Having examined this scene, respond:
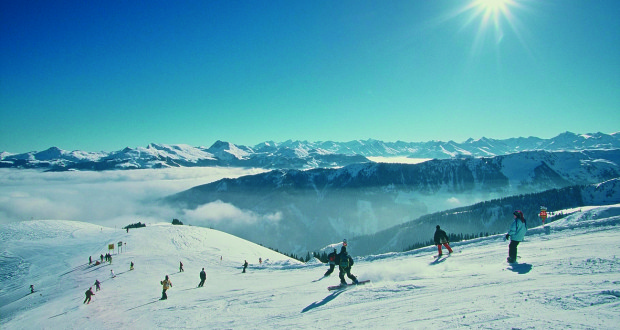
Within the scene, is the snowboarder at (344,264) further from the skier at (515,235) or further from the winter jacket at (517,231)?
the winter jacket at (517,231)

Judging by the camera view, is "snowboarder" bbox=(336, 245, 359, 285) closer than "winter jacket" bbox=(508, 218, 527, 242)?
No

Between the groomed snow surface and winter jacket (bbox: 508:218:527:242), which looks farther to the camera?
winter jacket (bbox: 508:218:527:242)

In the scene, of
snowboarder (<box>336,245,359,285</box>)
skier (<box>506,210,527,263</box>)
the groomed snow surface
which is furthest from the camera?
snowboarder (<box>336,245,359,285</box>)

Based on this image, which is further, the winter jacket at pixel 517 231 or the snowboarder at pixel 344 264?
the snowboarder at pixel 344 264

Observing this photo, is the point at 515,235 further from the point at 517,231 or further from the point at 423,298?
the point at 423,298

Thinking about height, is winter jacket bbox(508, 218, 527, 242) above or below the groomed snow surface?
above

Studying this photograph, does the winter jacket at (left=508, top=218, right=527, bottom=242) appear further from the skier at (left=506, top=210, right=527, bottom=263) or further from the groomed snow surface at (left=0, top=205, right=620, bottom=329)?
the groomed snow surface at (left=0, top=205, right=620, bottom=329)

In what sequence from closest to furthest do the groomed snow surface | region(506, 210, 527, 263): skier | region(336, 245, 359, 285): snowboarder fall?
the groomed snow surface < region(506, 210, 527, 263): skier < region(336, 245, 359, 285): snowboarder

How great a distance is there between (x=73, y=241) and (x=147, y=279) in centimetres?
4193

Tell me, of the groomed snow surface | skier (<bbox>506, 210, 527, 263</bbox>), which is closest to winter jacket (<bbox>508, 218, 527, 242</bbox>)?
skier (<bbox>506, 210, 527, 263</bbox>)

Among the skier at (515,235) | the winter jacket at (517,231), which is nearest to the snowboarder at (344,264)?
the skier at (515,235)

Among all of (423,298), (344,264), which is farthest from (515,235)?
(344,264)

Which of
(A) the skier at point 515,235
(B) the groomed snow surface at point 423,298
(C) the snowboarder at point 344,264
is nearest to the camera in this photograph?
(B) the groomed snow surface at point 423,298

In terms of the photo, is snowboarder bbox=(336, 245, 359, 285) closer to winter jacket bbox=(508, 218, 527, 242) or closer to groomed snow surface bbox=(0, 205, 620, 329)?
groomed snow surface bbox=(0, 205, 620, 329)
